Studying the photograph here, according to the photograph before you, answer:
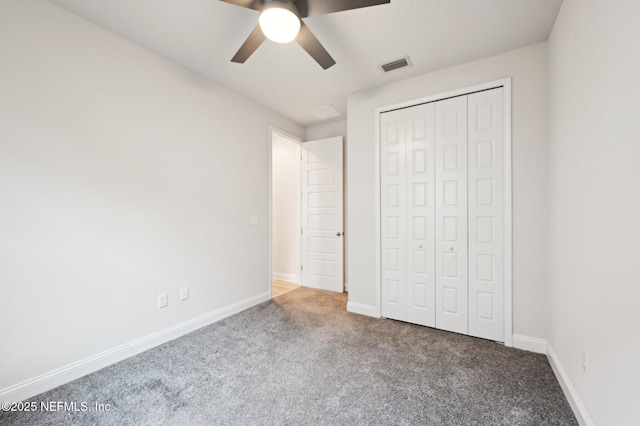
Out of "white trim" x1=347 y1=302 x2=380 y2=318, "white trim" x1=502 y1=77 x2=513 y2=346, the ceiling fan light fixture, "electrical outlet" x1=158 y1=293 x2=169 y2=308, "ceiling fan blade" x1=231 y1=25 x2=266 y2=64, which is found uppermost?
"ceiling fan blade" x1=231 y1=25 x2=266 y2=64

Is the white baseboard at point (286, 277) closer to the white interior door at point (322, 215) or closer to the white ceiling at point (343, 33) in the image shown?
the white interior door at point (322, 215)

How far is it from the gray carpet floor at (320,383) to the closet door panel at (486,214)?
0.84 ft

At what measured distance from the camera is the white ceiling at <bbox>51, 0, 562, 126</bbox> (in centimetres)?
190

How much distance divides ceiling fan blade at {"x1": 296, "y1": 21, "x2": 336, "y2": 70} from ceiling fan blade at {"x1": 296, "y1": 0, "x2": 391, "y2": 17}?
0.09 meters

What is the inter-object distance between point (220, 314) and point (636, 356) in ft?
10.4

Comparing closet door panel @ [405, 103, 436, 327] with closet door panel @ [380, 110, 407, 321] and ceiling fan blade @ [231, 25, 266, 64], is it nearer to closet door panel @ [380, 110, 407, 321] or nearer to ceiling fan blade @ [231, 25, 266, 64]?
closet door panel @ [380, 110, 407, 321]

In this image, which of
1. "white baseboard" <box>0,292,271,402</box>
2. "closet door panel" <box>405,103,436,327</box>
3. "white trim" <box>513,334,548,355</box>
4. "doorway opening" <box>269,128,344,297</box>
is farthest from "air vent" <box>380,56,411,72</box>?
"white baseboard" <box>0,292,271,402</box>

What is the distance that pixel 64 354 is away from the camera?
6.20 ft

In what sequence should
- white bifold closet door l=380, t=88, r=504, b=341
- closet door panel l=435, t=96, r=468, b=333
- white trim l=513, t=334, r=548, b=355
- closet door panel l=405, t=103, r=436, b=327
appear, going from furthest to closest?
1. closet door panel l=405, t=103, r=436, b=327
2. closet door panel l=435, t=96, r=468, b=333
3. white bifold closet door l=380, t=88, r=504, b=341
4. white trim l=513, t=334, r=548, b=355

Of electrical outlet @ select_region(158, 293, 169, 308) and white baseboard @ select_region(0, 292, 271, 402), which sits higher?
electrical outlet @ select_region(158, 293, 169, 308)

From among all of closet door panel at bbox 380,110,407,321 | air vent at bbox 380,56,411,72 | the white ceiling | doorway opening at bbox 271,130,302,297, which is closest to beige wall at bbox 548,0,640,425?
the white ceiling

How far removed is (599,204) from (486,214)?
1.18 m

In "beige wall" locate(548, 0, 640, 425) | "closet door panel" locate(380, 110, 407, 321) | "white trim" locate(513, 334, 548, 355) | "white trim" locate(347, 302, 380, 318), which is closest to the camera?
"beige wall" locate(548, 0, 640, 425)

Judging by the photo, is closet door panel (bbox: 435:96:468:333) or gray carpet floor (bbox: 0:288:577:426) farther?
closet door panel (bbox: 435:96:468:333)
